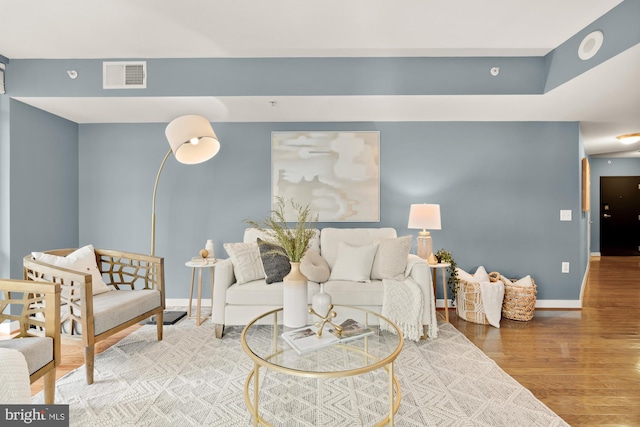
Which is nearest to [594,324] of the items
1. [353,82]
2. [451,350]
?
[451,350]

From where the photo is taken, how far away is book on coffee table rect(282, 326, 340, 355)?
5.22ft

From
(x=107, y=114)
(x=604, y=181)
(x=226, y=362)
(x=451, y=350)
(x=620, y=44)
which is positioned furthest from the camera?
(x=604, y=181)

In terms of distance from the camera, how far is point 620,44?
214 cm

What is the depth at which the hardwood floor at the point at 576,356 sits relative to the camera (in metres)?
1.83

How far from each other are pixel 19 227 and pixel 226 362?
7.96ft

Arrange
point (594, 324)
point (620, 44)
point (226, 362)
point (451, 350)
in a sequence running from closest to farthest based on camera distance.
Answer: point (620, 44) < point (226, 362) < point (451, 350) < point (594, 324)

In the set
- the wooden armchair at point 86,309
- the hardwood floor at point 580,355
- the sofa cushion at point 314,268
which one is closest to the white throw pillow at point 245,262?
the sofa cushion at point 314,268

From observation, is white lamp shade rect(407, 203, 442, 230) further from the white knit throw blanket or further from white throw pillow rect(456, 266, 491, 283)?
the white knit throw blanket

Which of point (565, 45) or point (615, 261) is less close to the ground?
point (565, 45)

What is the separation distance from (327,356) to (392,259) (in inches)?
57.9

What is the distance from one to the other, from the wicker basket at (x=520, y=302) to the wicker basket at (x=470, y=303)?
31 cm

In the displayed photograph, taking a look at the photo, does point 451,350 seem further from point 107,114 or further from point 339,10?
point 107,114

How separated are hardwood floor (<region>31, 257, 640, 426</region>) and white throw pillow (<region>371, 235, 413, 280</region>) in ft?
2.80

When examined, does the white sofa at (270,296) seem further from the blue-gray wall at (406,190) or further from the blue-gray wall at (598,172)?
the blue-gray wall at (598,172)
